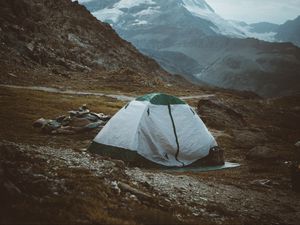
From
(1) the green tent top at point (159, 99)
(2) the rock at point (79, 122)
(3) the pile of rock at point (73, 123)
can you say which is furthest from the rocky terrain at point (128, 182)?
(1) the green tent top at point (159, 99)

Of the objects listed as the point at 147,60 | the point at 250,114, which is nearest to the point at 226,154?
the point at 250,114

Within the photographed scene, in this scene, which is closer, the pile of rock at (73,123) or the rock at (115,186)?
the rock at (115,186)

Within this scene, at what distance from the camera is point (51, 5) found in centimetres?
10381

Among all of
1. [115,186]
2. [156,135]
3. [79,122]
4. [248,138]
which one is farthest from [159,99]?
[248,138]

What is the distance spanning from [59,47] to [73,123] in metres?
68.9

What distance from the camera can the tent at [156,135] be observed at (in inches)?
656

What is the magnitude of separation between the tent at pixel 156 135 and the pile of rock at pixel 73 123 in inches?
198

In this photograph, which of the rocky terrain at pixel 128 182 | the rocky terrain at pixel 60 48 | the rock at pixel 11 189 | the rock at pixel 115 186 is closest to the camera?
the rock at pixel 11 189

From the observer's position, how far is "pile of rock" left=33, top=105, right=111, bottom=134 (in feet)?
72.0

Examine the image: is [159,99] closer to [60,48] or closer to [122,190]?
[122,190]

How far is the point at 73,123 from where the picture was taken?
23.4 metres

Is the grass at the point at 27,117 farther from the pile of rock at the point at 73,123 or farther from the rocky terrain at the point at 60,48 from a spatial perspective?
the rocky terrain at the point at 60,48

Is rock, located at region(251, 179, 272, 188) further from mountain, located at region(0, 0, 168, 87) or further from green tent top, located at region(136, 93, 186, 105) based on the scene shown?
mountain, located at region(0, 0, 168, 87)

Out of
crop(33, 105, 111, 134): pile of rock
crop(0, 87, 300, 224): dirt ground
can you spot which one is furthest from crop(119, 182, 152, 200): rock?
crop(33, 105, 111, 134): pile of rock
